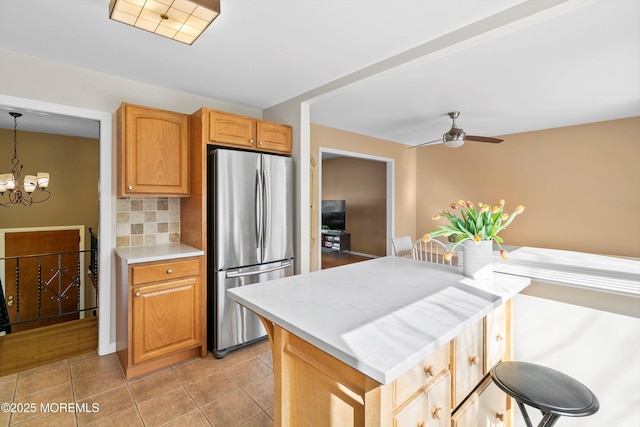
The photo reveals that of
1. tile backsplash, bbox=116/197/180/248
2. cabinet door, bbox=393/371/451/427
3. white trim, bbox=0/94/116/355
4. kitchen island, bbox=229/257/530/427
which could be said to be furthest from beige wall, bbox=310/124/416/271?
cabinet door, bbox=393/371/451/427

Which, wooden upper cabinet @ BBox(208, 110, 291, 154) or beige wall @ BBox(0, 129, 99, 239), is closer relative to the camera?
wooden upper cabinet @ BBox(208, 110, 291, 154)

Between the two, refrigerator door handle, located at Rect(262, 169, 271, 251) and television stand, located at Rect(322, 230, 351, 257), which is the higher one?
refrigerator door handle, located at Rect(262, 169, 271, 251)

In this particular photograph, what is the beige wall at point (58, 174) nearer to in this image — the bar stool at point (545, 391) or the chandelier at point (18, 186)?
the chandelier at point (18, 186)

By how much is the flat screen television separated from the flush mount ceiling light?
5.92 metres

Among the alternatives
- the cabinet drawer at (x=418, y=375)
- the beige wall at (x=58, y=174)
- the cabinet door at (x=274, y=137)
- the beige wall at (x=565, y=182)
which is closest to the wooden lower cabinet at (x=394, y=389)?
the cabinet drawer at (x=418, y=375)

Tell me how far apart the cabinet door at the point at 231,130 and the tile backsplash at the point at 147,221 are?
2.78 feet

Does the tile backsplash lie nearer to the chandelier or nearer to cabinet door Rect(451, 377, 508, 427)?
the chandelier

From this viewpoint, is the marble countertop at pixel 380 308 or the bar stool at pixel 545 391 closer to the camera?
the marble countertop at pixel 380 308

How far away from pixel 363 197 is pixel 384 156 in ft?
6.13

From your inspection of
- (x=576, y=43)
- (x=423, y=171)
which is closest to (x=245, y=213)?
(x=576, y=43)

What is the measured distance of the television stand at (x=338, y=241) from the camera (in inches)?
293

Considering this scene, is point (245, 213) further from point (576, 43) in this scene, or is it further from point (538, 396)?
point (576, 43)

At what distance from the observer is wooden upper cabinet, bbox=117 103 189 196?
96.8 inches

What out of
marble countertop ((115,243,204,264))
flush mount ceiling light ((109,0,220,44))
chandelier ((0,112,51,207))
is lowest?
marble countertop ((115,243,204,264))
